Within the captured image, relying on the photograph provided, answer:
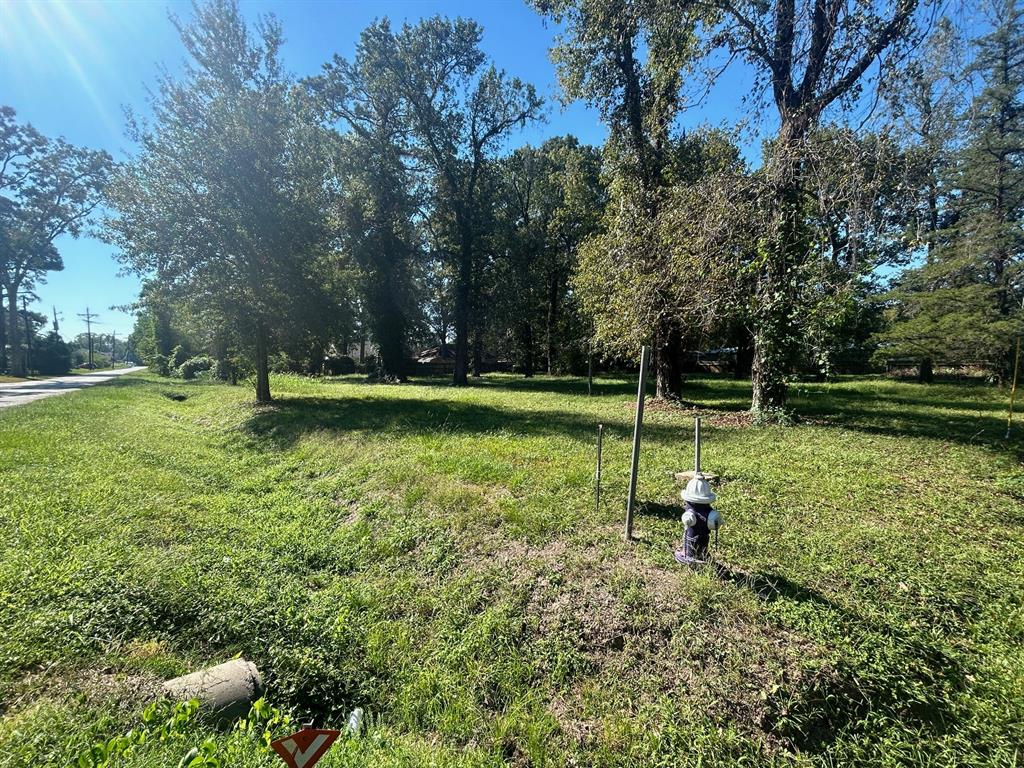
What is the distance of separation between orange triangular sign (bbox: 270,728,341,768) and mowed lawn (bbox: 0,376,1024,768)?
22.3 inches

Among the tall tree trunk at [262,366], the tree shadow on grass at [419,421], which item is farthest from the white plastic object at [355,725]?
the tall tree trunk at [262,366]

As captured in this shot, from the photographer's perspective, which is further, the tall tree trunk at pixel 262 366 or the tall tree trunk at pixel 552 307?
the tall tree trunk at pixel 552 307

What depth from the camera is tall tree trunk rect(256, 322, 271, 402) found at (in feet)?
39.3

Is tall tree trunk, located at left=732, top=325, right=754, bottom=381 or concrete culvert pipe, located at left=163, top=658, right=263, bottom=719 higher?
tall tree trunk, located at left=732, top=325, right=754, bottom=381

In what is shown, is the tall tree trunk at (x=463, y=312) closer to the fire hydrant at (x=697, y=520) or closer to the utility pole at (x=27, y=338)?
the fire hydrant at (x=697, y=520)

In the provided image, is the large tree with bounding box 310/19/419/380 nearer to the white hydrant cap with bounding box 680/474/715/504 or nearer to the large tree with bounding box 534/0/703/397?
the large tree with bounding box 534/0/703/397

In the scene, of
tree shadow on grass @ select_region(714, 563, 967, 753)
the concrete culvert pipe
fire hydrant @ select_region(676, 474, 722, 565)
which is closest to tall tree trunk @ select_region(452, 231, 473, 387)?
fire hydrant @ select_region(676, 474, 722, 565)

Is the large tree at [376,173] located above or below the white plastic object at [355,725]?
above

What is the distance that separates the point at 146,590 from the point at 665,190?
1227 cm

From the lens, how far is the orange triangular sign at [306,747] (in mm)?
1559

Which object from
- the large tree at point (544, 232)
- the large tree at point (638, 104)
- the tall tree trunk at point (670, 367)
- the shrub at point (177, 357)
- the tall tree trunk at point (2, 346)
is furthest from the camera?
the shrub at point (177, 357)

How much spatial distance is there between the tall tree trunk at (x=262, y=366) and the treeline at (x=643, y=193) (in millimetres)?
54

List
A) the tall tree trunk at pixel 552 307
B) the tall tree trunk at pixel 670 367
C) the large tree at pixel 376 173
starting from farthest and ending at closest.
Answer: the tall tree trunk at pixel 552 307 → the large tree at pixel 376 173 → the tall tree trunk at pixel 670 367

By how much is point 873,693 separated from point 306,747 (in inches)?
Answer: 116
